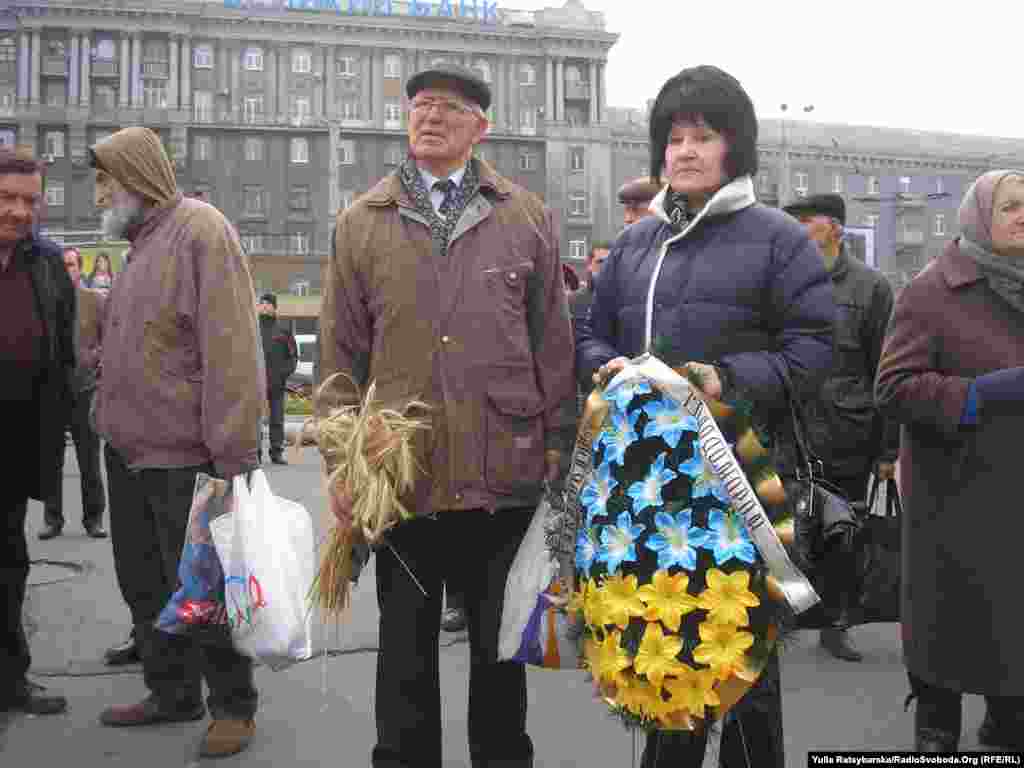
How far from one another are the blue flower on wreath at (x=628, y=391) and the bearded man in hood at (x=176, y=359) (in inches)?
65.8

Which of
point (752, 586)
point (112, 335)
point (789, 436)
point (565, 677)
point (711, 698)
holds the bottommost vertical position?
point (565, 677)

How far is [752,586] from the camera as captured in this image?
2666 mm

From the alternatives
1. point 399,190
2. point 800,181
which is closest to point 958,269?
point 399,190

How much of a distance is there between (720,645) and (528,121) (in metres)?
73.5

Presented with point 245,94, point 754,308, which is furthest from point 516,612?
point 245,94

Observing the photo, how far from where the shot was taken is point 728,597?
265 cm

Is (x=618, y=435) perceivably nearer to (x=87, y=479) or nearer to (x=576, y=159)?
(x=87, y=479)

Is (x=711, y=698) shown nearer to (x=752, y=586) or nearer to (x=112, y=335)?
(x=752, y=586)

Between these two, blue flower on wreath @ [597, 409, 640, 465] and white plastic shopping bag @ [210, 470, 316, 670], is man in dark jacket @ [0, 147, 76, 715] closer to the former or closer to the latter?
white plastic shopping bag @ [210, 470, 316, 670]

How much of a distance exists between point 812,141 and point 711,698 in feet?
287

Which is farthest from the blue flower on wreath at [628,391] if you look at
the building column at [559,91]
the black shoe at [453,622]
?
the building column at [559,91]

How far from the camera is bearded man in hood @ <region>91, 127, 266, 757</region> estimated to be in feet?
13.1

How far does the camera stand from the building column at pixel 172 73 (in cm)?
6875

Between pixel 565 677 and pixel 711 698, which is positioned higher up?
pixel 711 698
